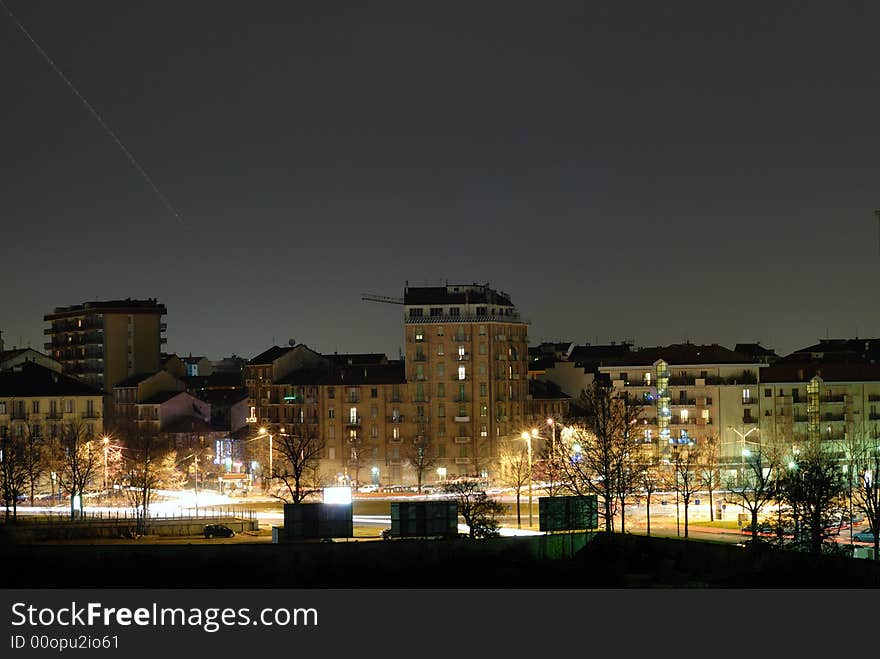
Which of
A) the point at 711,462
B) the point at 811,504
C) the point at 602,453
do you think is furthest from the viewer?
the point at 711,462

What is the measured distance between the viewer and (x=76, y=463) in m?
70.1

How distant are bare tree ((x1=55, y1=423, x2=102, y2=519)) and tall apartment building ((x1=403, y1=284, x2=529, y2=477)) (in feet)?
76.9

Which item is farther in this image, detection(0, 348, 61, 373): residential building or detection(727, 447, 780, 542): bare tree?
detection(0, 348, 61, 373): residential building

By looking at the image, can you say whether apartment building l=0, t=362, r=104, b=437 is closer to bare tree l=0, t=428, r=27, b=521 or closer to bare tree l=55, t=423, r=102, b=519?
bare tree l=55, t=423, r=102, b=519

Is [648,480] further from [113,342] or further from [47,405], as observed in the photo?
[113,342]

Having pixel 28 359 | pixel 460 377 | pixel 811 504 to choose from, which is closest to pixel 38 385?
pixel 28 359

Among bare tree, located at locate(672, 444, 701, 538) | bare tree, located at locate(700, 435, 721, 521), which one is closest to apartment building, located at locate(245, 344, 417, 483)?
bare tree, located at locate(700, 435, 721, 521)

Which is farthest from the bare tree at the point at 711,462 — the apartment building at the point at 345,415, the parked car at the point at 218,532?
the parked car at the point at 218,532

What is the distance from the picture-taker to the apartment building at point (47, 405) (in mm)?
100625

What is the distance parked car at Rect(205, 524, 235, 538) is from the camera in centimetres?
5662

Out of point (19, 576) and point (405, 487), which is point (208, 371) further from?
point (19, 576)

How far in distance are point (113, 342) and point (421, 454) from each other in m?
46.1

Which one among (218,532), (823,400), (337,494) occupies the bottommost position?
(218,532)

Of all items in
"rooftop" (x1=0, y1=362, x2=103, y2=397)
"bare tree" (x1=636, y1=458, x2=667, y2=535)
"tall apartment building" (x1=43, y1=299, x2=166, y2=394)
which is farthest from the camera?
"tall apartment building" (x1=43, y1=299, x2=166, y2=394)
